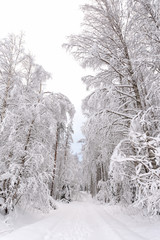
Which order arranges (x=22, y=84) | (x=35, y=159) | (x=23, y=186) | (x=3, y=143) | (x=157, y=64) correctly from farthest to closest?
1. (x=22, y=84)
2. (x=3, y=143)
3. (x=35, y=159)
4. (x=23, y=186)
5. (x=157, y=64)

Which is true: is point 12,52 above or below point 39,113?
above

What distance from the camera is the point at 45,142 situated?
712 cm

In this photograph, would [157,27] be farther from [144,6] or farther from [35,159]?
[35,159]

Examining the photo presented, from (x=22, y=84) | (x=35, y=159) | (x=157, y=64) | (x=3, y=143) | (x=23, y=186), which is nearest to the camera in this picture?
(x=157, y=64)

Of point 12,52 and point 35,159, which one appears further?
point 12,52

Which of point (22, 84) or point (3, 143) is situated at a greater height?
point (22, 84)

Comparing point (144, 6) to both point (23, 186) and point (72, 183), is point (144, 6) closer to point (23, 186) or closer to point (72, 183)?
point (23, 186)

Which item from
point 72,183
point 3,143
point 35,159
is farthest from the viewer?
point 72,183

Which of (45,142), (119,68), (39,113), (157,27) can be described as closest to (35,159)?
(45,142)

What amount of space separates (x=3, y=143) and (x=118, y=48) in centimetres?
652

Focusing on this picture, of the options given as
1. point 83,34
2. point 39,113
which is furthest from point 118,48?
point 39,113

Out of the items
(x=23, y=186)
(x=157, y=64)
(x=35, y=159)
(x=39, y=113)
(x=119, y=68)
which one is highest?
(x=119, y=68)

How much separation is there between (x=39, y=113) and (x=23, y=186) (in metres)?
3.15

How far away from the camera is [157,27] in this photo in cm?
377
